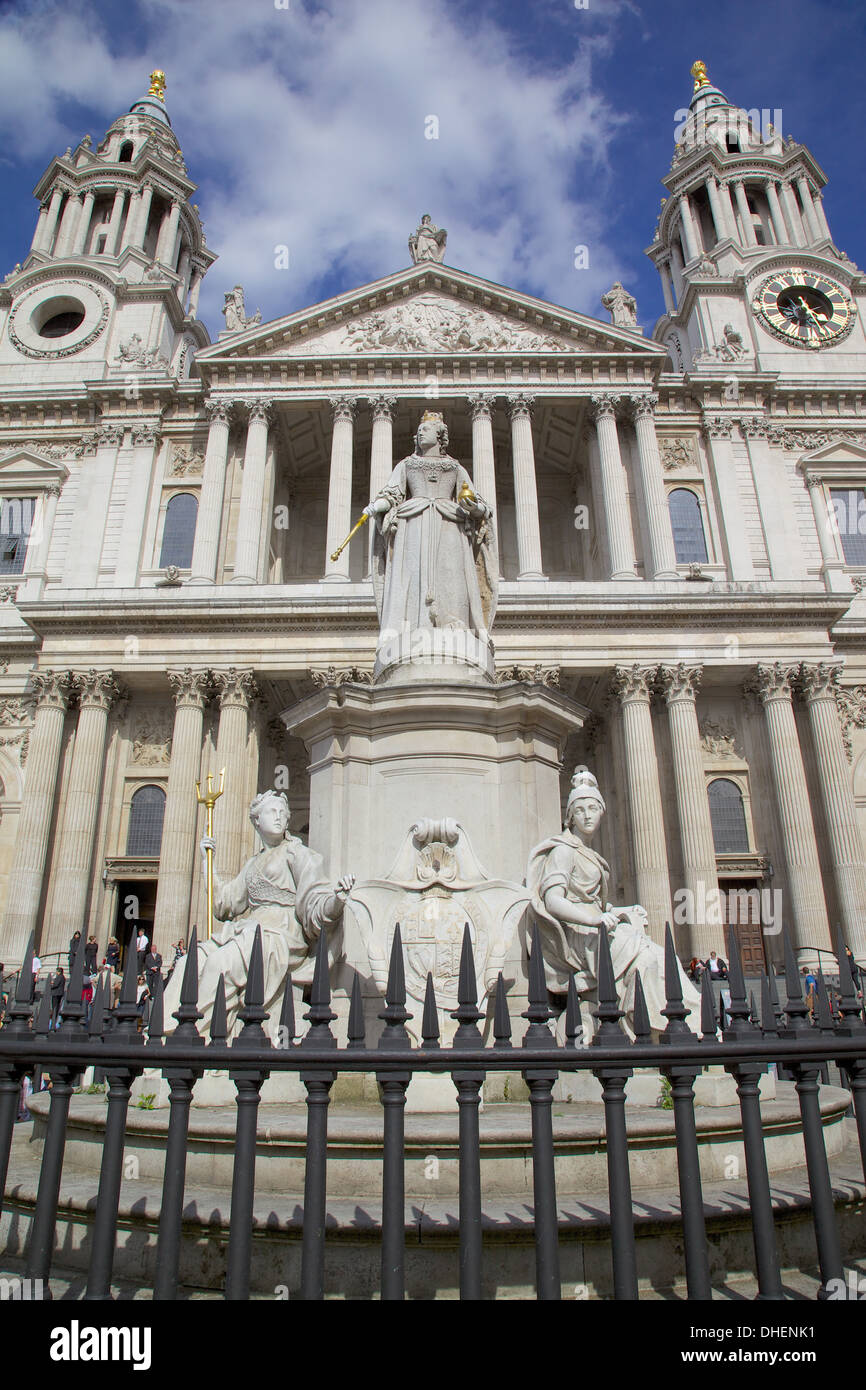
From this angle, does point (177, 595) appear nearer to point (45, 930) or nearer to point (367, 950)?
point (45, 930)

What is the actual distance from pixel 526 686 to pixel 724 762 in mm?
21378

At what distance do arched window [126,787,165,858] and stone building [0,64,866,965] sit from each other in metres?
0.07

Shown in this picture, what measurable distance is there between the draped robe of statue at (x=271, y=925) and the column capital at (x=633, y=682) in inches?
759

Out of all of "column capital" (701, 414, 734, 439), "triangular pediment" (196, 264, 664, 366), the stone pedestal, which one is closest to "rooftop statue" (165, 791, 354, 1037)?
the stone pedestal

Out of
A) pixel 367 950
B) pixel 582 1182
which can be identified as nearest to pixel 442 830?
pixel 367 950

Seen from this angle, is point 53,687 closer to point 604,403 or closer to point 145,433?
point 145,433

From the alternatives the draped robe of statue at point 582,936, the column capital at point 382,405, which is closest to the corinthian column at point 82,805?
the column capital at point 382,405

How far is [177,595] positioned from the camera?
83.1 ft

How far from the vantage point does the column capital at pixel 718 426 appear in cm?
3166

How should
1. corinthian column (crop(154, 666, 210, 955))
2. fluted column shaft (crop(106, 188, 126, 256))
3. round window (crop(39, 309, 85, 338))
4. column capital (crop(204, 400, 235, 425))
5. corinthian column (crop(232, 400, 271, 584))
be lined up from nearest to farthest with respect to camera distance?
1. corinthian column (crop(154, 666, 210, 955))
2. corinthian column (crop(232, 400, 271, 584))
3. column capital (crop(204, 400, 235, 425))
4. round window (crop(39, 309, 85, 338))
5. fluted column shaft (crop(106, 188, 126, 256))

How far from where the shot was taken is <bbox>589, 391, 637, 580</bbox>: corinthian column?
93.1ft

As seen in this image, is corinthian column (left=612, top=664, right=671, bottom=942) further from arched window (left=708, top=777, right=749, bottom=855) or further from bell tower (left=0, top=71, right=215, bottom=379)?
bell tower (left=0, top=71, right=215, bottom=379)

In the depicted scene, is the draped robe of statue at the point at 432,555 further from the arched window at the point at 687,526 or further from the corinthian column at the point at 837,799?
the arched window at the point at 687,526
